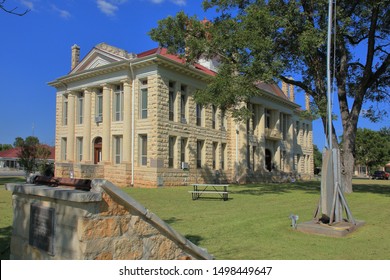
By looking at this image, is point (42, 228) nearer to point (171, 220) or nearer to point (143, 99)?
Answer: point (171, 220)

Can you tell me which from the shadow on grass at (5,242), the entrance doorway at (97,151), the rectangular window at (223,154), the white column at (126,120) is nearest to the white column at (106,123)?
the entrance doorway at (97,151)

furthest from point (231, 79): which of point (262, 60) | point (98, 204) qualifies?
point (98, 204)

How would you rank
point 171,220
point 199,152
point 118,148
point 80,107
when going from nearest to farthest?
1. point 171,220
2. point 118,148
3. point 199,152
4. point 80,107

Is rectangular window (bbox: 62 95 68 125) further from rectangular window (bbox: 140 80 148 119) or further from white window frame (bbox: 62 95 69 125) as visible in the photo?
rectangular window (bbox: 140 80 148 119)

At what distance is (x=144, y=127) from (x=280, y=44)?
12011mm

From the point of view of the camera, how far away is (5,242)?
25.0 ft

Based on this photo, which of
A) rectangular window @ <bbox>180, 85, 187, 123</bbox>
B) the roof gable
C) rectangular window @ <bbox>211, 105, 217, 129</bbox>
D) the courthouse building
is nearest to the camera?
the courthouse building

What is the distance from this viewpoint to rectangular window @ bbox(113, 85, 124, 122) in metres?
30.5

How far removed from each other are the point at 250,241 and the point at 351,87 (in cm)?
2041

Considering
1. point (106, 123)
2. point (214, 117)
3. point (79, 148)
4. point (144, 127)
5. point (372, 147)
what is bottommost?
point (79, 148)

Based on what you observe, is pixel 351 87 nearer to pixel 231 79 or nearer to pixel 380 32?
pixel 380 32

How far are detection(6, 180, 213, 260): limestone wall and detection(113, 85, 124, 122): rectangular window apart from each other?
2516 cm

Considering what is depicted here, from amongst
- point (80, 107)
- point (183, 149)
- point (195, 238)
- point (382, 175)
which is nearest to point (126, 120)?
point (183, 149)

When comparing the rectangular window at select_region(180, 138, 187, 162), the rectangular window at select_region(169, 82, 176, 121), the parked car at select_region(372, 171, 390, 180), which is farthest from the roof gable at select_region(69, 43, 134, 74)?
the parked car at select_region(372, 171, 390, 180)
